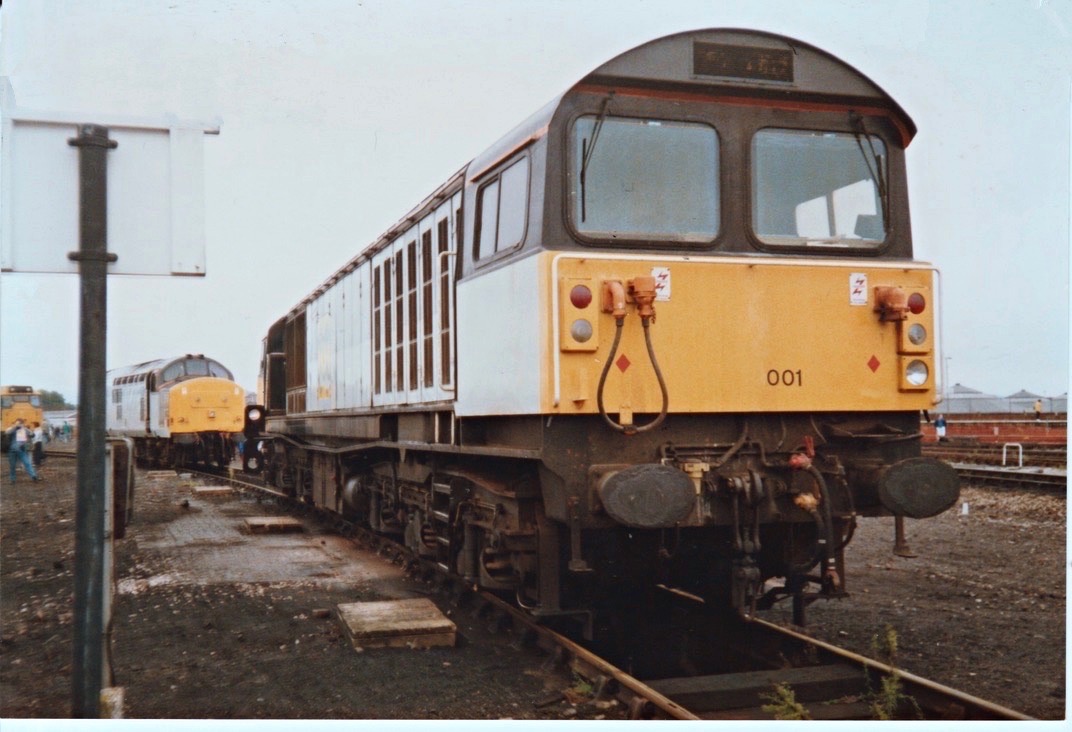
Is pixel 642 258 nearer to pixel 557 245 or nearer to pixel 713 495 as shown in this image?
pixel 557 245

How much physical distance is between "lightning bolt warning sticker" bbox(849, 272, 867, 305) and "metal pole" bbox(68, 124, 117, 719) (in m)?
4.47

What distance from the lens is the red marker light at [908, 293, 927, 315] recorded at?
659 cm

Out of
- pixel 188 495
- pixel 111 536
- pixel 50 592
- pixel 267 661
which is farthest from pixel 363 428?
pixel 188 495

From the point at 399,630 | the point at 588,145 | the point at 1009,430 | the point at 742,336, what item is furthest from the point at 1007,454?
the point at 588,145

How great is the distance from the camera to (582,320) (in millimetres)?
5926

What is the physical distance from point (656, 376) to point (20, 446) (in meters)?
21.3

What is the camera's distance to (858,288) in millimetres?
6523

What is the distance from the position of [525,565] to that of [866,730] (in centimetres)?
246

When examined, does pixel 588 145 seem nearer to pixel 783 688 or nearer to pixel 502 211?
pixel 502 211

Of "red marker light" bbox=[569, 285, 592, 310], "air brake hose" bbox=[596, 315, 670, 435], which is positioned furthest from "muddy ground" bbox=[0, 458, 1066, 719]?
"red marker light" bbox=[569, 285, 592, 310]

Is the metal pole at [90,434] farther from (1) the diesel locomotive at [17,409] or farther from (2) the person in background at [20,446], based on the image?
(2) the person in background at [20,446]

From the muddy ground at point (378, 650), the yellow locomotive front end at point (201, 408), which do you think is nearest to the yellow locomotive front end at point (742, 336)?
the muddy ground at point (378, 650)

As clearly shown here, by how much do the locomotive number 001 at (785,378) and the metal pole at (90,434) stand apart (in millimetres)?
3968

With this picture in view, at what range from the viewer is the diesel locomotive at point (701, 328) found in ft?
19.8
